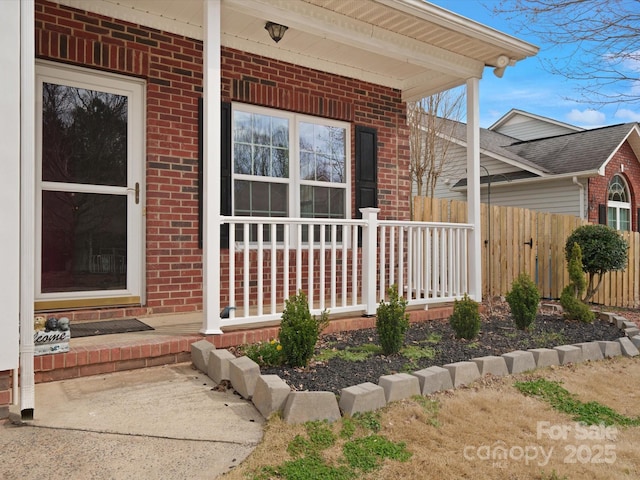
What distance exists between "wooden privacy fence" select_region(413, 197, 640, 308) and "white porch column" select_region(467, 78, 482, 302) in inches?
60.5

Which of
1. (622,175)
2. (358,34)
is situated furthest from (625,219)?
(358,34)

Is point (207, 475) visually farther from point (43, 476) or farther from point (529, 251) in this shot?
point (529, 251)

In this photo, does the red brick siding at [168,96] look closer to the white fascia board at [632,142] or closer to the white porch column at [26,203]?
the white porch column at [26,203]

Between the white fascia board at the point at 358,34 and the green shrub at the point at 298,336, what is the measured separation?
268 centimetres

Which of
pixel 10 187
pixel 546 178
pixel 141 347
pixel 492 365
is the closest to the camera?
pixel 10 187

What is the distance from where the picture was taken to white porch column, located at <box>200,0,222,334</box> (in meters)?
3.90

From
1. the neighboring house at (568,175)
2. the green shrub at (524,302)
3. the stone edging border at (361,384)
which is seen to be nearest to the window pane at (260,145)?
the stone edging border at (361,384)

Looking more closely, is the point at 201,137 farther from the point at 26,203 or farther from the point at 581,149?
the point at 581,149

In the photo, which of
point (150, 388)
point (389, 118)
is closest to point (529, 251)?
point (389, 118)

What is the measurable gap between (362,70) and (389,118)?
31.0 inches

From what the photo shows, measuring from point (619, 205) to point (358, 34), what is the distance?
37.7 ft

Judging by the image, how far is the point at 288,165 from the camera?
19.0 ft

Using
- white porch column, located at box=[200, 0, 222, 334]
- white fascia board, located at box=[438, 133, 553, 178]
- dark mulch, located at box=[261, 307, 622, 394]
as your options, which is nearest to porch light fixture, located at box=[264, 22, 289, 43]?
white porch column, located at box=[200, 0, 222, 334]

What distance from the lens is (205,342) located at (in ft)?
12.2
